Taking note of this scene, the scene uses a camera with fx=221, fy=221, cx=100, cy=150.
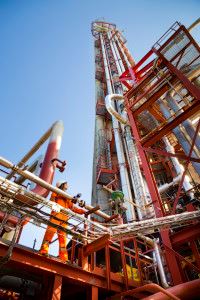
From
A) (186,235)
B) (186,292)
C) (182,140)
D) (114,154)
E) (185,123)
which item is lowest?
(186,292)

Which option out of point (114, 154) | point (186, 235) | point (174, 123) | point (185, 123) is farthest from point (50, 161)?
point (114, 154)

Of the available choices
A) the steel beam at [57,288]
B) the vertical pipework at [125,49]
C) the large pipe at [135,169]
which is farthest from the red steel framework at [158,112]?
the vertical pipework at [125,49]

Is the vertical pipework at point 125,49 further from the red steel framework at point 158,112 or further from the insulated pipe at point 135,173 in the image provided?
the red steel framework at point 158,112

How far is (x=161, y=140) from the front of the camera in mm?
17000

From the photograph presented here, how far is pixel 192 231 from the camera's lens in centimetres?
596

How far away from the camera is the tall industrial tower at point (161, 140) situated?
23.3 feet

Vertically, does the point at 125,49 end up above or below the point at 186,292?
above

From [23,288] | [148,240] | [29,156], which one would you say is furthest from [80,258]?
[29,156]

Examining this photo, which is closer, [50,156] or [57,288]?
[57,288]

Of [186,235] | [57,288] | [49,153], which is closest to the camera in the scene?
[57,288]

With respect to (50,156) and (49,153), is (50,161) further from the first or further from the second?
(49,153)

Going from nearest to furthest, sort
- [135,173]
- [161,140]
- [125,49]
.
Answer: [135,173] < [161,140] < [125,49]

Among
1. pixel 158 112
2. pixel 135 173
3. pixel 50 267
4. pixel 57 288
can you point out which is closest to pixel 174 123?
pixel 158 112

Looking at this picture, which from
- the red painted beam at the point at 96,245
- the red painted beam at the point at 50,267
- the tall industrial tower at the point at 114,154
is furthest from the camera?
the tall industrial tower at the point at 114,154
